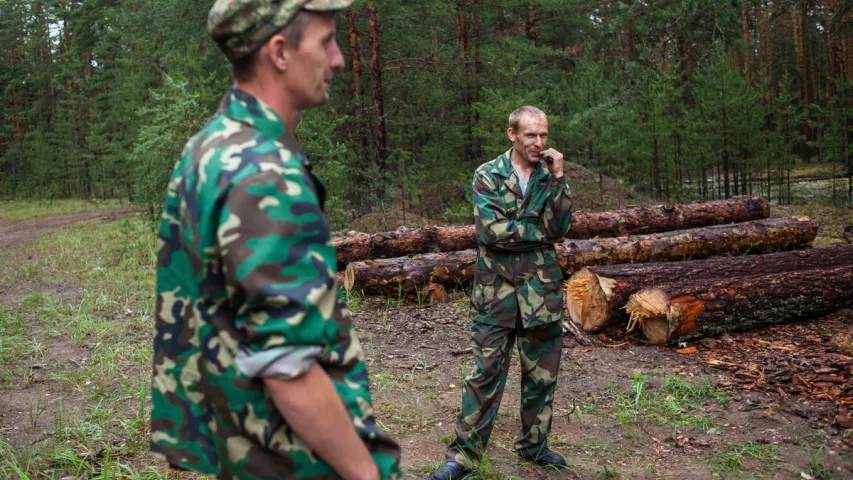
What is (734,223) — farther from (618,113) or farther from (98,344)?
(98,344)

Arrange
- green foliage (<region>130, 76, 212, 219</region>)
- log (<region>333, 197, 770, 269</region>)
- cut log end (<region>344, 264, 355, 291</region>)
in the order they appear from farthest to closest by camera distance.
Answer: green foliage (<region>130, 76, 212, 219</region>)
log (<region>333, 197, 770, 269</region>)
cut log end (<region>344, 264, 355, 291</region>)

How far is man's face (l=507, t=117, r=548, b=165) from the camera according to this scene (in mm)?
4371

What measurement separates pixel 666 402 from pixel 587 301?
1.98 m

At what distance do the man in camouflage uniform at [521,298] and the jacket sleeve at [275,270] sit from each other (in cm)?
308

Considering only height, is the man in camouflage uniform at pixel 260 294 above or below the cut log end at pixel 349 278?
above

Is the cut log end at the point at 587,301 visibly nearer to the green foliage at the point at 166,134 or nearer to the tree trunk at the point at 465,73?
the green foliage at the point at 166,134

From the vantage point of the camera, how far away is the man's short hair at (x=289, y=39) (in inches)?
54.8

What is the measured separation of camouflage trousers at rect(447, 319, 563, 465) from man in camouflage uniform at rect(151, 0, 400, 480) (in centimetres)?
288

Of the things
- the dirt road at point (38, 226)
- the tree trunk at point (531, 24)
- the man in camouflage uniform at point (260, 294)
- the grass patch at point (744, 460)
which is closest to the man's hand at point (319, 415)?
the man in camouflage uniform at point (260, 294)

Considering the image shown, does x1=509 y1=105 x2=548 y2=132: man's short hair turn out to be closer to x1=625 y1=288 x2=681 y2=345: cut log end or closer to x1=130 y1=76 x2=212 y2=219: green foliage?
x1=625 y1=288 x2=681 y2=345: cut log end

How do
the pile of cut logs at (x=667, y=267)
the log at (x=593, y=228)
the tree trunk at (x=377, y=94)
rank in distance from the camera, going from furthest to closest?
the tree trunk at (x=377, y=94)
the log at (x=593, y=228)
the pile of cut logs at (x=667, y=267)

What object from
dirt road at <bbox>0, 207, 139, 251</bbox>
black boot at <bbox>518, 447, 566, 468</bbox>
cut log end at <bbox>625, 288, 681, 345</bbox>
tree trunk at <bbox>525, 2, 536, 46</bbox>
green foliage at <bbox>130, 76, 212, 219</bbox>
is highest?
tree trunk at <bbox>525, 2, 536, 46</bbox>

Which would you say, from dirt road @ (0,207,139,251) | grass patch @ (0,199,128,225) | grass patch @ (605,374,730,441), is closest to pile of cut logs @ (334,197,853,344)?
grass patch @ (605,374,730,441)

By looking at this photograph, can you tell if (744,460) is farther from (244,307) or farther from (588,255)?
(588,255)
